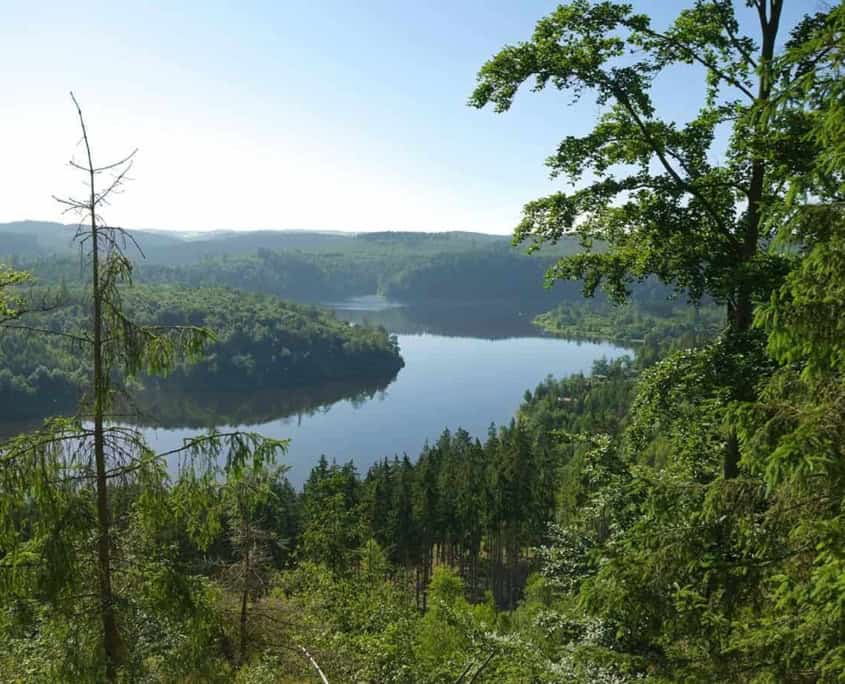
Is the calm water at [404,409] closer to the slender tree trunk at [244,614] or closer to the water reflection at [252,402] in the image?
the water reflection at [252,402]

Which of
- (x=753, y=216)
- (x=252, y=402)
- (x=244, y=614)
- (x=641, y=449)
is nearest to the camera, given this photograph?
(x=753, y=216)

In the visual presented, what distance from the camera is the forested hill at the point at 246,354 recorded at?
299 feet

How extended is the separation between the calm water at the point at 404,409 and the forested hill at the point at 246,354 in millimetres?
10459

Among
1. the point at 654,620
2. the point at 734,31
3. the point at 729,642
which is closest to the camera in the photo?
the point at 729,642

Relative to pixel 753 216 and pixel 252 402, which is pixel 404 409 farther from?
pixel 753 216

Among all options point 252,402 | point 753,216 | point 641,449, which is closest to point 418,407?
point 252,402

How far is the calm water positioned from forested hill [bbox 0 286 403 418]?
1046 cm

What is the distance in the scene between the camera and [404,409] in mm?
96250

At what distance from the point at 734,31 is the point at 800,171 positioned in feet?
6.30

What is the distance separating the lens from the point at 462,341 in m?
172

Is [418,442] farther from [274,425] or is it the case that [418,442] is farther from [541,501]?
[541,501]

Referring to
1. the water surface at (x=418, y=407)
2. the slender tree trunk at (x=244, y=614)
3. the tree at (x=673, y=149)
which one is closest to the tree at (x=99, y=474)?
the tree at (x=673, y=149)

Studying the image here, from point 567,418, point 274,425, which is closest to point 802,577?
point 567,418

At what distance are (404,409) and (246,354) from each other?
47.2 meters
